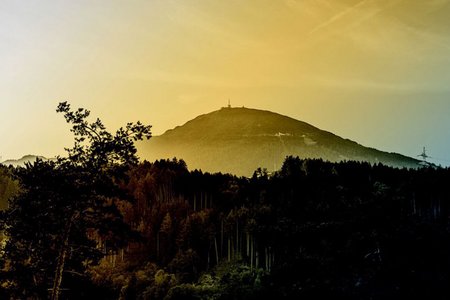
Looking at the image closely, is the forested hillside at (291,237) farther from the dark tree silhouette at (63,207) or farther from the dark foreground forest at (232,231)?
the dark tree silhouette at (63,207)

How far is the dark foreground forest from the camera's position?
18.1 meters

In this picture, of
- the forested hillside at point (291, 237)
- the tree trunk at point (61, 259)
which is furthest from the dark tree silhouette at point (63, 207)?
the forested hillside at point (291, 237)

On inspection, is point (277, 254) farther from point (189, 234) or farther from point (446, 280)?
point (446, 280)

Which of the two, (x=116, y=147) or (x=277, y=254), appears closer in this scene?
(x=116, y=147)

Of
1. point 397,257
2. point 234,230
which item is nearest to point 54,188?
point 397,257

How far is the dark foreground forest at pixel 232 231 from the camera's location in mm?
18141

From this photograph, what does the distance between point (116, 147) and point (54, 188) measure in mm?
2584

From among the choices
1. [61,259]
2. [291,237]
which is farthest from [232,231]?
[61,259]

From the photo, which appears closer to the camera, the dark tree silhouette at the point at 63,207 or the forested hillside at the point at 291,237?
the dark tree silhouette at the point at 63,207

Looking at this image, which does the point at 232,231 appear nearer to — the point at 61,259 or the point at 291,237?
the point at 291,237

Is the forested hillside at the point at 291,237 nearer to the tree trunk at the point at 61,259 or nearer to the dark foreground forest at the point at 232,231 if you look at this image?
the dark foreground forest at the point at 232,231

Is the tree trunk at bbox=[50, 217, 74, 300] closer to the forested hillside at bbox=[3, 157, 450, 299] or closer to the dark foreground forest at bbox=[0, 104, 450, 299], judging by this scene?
the dark foreground forest at bbox=[0, 104, 450, 299]

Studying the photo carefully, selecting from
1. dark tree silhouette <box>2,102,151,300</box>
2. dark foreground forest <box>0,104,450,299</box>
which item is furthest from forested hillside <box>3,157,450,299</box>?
dark tree silhouette <box>2,102,151,300</box>

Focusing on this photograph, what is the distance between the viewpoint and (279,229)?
80.5 m
